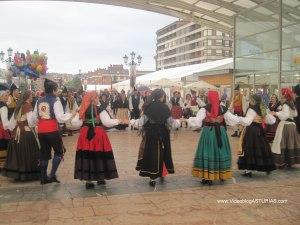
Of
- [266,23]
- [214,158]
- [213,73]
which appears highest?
[266,23]

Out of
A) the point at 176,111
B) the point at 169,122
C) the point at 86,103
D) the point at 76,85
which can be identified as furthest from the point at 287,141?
the point at 76,85

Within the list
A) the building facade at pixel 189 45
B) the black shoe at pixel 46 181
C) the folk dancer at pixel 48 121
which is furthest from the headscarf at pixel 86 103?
the building facade at pixel 189 45

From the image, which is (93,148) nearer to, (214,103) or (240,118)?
(214,103)

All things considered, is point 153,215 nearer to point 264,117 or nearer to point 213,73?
point 264,117

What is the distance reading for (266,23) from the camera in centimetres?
1742

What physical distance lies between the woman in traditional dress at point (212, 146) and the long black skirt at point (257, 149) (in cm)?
68

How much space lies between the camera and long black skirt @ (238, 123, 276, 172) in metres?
7.70

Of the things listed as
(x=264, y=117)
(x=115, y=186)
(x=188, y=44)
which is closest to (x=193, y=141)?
(x=264, y=117)

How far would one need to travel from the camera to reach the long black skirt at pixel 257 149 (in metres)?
7.70

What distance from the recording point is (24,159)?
748 centimetres

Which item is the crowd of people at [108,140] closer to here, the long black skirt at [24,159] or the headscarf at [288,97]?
the long black skirt at [24,159]

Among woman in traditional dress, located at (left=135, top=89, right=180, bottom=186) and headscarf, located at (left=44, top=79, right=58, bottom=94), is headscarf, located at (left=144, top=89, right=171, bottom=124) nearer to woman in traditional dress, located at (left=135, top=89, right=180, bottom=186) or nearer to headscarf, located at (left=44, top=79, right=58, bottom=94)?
woman in traditional dress, located at (left=135, top=89, right=180, bottom=186)

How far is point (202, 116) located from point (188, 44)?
100 meters

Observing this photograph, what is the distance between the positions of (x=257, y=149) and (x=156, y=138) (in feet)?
6.30
